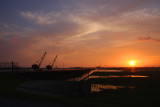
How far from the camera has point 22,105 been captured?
1301 cm

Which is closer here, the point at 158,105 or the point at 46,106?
the point at 46,106

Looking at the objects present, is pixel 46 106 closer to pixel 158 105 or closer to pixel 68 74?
pixel 158 105

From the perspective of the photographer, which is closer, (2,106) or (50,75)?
(2,106)

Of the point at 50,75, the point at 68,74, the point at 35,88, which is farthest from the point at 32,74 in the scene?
the point at 68,74

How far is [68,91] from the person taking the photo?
25312mm

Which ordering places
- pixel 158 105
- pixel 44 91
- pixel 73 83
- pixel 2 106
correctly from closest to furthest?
pixel 2 106
pixel 158 105
pixel 44 91
pixel 73 83

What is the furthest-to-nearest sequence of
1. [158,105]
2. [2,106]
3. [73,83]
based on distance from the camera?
[73,83]
[158,105]
[2,106]

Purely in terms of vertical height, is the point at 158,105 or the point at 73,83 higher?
the point at 73,83

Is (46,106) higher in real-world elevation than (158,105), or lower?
higher

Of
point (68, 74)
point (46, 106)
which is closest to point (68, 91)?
point (46, 106)

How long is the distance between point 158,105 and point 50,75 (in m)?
57.2

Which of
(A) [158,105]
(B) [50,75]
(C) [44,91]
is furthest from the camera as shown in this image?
(B) [50,75]

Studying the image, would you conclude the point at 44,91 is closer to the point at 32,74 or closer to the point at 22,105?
the point at 22,105

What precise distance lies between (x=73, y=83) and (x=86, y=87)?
9.46 ft
